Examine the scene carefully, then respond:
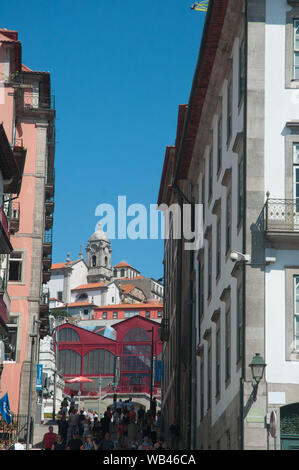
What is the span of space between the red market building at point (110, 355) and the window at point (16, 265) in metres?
61.7

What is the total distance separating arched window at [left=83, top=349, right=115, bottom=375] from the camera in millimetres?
116312

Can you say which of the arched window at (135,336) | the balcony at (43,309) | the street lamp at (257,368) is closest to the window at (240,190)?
the street lamp at (257,368)

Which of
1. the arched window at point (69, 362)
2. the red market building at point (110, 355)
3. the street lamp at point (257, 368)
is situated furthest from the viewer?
the arched window at point (69, 362)

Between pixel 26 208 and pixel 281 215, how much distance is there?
30956 millimetres

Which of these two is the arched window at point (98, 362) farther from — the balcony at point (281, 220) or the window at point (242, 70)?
the balcony at point (281, 220)

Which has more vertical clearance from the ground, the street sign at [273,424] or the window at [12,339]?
the window at [12,339]

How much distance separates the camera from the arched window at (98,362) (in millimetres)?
116312

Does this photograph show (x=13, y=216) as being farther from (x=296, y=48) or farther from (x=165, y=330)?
(x=296, y=48)

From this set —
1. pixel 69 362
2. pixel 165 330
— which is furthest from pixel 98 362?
pixel 165 330

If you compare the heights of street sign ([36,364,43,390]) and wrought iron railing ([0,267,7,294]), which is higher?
wrought iron railing ([0,267,7,294])

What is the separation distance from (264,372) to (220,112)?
11.2 meters

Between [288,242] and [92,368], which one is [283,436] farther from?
[92,368]

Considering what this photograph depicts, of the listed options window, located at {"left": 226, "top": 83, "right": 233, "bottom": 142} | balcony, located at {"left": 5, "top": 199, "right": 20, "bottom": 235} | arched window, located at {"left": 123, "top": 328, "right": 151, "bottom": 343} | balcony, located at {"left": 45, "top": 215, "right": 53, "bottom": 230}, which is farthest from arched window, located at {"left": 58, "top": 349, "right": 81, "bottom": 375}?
window, located at {"left": 226, "top": 83, "right": 233, "bottom": 142}

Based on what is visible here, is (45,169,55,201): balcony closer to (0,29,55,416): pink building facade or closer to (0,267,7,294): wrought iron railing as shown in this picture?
(0,29,55,416): pink building facade
